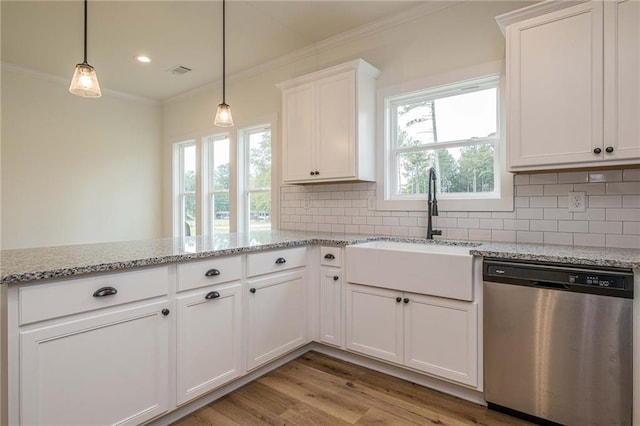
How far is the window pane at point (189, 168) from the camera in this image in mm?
5066

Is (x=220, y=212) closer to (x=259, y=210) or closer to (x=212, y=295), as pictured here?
(x=259, y=210)

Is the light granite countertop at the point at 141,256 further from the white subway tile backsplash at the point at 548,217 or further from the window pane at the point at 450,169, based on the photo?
the window pane at the point at 450,169

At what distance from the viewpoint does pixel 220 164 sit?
467cm

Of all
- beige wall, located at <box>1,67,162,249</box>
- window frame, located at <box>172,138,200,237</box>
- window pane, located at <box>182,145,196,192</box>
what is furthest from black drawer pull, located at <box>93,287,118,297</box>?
window frame, located at <box>172,138,200,237</box>

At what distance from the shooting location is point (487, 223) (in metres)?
2.53

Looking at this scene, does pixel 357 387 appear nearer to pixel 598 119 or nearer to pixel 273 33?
pixel 598 119

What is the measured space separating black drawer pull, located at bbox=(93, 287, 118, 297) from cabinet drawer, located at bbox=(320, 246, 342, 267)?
1442mm

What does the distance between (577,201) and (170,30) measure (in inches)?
139

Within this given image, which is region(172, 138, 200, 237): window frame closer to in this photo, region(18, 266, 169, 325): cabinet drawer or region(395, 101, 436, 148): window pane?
region(395, 101, 436, 148): window pane

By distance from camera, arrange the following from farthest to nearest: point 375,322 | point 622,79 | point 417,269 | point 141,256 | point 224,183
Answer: point 224,183 → point 375,322 → point 417,269 → point 622,79 → point 141,256

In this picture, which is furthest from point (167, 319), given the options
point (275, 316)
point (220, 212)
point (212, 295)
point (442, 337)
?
point (220, 212)

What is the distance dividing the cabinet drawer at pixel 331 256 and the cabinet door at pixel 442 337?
0.57 m

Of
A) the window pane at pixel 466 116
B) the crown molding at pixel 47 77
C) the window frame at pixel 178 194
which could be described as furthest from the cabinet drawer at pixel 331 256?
the crown molding at pixel 47 77

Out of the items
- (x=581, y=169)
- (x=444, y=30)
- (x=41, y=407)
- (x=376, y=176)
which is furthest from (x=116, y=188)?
(x=581, y=169)
